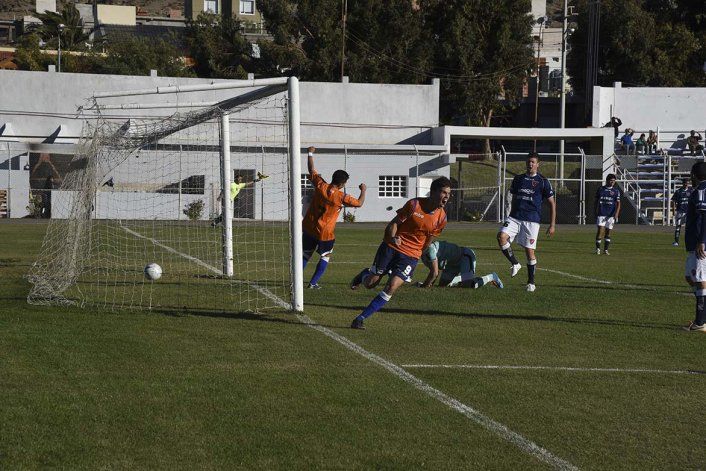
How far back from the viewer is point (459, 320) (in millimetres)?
12328

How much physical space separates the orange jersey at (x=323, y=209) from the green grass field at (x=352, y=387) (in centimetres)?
126

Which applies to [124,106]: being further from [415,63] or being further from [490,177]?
[415,63]

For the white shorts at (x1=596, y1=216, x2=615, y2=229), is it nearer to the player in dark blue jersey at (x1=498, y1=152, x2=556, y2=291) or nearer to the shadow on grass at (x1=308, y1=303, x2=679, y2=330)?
the player in dark blue jersey at (x1=498, y1=152, x2=556, y2=291)

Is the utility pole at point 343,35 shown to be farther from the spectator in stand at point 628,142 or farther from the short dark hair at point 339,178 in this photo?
the short dark hair at point 339,178

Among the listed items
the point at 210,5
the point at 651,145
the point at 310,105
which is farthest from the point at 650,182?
the point at 210,5

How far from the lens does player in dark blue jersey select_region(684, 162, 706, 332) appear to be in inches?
448

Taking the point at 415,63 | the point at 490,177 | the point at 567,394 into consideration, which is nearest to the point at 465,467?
the point at 567,394

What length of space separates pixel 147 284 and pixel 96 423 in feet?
29.0

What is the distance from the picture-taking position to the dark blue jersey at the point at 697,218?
11383 mm

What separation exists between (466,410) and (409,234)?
4159mm

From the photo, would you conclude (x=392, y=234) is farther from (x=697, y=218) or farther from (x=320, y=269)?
(x=320, y=269)

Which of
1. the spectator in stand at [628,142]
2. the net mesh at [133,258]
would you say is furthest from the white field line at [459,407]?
the spectator in stand at [628,142]

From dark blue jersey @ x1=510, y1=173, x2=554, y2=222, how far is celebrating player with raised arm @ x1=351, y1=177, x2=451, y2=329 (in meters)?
5.02

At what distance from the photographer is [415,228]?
11.4m
